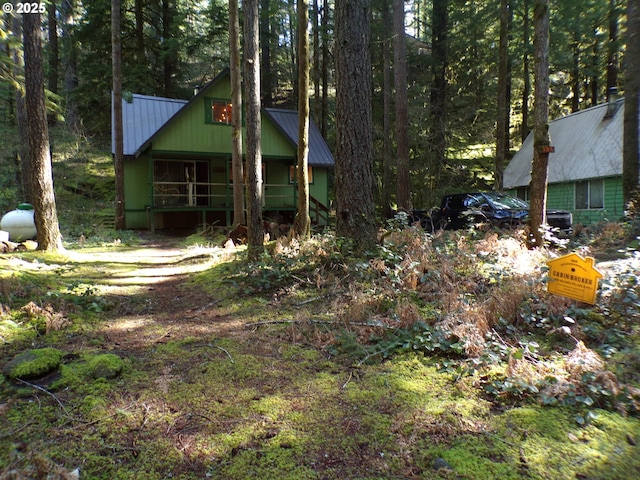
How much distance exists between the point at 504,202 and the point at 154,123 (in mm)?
15170

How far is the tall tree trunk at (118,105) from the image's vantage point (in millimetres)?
15547

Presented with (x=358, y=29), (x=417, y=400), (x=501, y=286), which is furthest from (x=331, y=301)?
(x=358, y=29)

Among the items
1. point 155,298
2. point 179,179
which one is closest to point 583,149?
point 179,179

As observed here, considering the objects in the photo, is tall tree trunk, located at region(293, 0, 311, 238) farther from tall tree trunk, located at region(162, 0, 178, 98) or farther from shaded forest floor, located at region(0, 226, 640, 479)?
tall tree trunk, located at region(162, 0, 178, 98)

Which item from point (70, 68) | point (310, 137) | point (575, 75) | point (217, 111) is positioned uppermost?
point (70, 68)

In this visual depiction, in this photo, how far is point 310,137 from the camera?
20.4m

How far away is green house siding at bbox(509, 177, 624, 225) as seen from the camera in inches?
607

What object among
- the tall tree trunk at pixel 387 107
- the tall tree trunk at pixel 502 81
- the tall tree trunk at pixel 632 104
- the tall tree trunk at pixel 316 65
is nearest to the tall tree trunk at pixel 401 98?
the tall tree trunk at pixel 387 107

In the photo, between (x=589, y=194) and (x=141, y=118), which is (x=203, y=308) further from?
(x=589, y=194)

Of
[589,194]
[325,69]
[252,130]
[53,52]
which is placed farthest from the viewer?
[325,69]

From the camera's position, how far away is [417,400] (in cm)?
279

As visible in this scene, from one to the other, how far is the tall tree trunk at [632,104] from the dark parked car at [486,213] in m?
1.71

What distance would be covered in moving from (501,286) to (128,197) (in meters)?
16.4

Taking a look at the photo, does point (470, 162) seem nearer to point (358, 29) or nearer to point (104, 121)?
point (358, 29)
